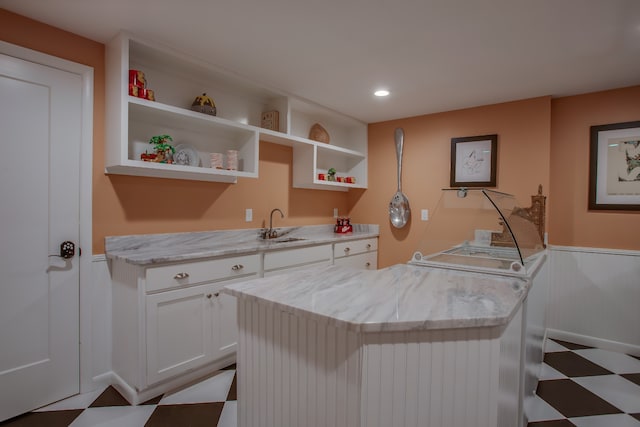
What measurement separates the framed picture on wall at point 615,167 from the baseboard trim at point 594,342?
114cm

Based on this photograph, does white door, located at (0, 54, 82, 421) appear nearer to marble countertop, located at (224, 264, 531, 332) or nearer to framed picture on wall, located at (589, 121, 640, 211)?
marble countertop, located at (224, 264, 531, 332)

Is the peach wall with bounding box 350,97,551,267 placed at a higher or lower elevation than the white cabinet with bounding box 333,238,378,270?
higher

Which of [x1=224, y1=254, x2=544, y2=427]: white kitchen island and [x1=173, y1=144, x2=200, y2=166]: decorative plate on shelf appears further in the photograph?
[x1=173, y1=144, x2=200, y2=166]: decorative plate on shelf

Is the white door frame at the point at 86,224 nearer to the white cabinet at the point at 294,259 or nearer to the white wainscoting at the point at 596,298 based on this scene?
the white cabinet at the point at 294,259

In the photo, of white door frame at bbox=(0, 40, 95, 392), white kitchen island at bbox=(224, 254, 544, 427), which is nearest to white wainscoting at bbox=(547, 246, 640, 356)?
white kitchen island at bbox=(224, 254, 544, 427)

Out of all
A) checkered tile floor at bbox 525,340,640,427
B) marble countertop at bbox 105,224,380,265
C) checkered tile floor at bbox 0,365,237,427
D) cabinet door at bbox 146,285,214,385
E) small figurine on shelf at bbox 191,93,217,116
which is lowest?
checkered tile floor at bbox 0,365,237,427

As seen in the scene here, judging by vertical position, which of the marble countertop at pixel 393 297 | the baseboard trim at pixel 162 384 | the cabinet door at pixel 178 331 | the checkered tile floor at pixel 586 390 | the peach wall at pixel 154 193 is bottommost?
the checkered tile floor at pixel 586 390

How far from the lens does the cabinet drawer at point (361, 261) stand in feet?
11.7

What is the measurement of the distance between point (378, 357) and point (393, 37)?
1.83 meters

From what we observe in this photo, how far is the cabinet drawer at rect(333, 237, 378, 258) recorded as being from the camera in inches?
137

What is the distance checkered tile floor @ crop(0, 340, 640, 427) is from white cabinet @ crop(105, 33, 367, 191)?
1425 millimetres

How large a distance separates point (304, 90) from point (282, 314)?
7.62 ft

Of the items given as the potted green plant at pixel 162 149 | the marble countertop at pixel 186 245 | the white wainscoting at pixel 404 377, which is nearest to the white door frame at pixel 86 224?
the marble countertop at pixel 186 245

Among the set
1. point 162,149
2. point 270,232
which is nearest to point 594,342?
point 270,232
